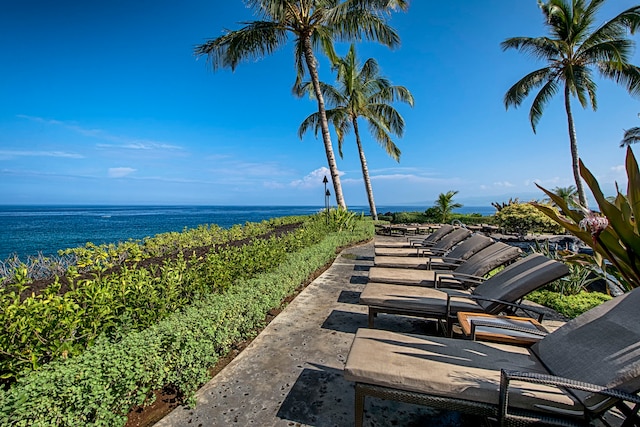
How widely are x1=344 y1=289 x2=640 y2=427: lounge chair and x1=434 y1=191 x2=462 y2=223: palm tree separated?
55.0ft

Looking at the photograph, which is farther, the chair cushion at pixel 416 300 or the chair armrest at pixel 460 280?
the chair armrest at pixel 460 280

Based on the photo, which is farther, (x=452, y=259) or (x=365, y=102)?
(x=365, y=102)

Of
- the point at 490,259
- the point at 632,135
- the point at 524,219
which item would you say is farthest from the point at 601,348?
the point at 632,135

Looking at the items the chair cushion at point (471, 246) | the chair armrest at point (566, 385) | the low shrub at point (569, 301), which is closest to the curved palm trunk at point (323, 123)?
the chair cushion at point (471, 246)

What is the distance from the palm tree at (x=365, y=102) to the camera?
56.3 feet

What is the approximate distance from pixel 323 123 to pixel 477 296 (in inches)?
388

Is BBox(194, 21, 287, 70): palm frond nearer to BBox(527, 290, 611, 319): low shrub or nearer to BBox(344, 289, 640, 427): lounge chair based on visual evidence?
BBox(527, 290, 611, 319): low shrub

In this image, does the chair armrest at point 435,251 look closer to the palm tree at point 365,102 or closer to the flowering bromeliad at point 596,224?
the flowering bromeliad at point 596,224

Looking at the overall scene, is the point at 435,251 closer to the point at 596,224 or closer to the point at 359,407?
the point at 596,224

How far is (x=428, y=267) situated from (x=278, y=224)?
707cm

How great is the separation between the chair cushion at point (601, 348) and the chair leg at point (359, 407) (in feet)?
4.04

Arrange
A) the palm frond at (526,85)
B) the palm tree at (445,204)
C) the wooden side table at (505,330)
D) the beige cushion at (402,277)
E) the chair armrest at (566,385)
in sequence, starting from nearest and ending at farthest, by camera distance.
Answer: the chair armrest at (566,385), the wooden side table at (505,330), the beige cushion at (402,277), the palm frond at (526,85), the palm tree at (445,204)

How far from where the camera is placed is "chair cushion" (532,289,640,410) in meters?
1.55

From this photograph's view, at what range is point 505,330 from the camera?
2.55 meters
